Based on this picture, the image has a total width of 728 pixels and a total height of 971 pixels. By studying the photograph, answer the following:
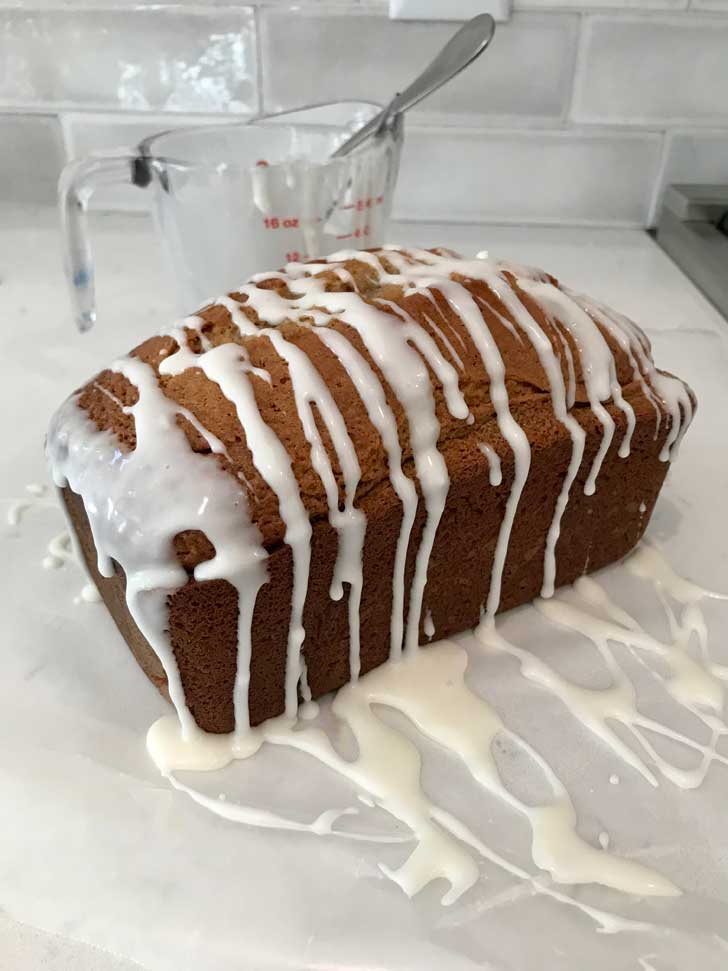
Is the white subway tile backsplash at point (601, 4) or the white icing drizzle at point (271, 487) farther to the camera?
the white subway tile backsplash at point (601, 4)

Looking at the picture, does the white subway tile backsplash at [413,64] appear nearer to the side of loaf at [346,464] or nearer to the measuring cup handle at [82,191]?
the measuring cup handle at [82,191]

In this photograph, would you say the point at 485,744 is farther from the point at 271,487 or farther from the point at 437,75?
the point at 437,75

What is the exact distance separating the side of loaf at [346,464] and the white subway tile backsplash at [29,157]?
97 centimetres

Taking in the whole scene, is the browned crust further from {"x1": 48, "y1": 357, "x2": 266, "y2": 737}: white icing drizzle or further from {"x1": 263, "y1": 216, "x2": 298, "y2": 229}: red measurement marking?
{"x1": 263, "y1": 216, "x2": 298, "y2": 229}: red measurement marking

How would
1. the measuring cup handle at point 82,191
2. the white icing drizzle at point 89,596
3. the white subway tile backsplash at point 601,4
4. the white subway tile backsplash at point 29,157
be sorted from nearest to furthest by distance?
1. the white icing drizzle at point 89,596
2. the measuring cup handle at point 82,191
3. the white subway tile backsplash at point 601,4
4. the white subway tile backsplash at point 29,157

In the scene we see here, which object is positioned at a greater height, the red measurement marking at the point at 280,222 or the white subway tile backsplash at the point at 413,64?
the white subway tile backsplash at the point at 413,64

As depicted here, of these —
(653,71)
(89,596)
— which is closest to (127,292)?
(89,596)

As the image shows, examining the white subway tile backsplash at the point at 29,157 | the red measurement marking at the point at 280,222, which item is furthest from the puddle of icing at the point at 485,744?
the white subway tile backsplash at the point at 29,157

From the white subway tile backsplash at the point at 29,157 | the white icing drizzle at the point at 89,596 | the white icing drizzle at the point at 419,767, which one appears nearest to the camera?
the white icing drizzle at the point at 419,767

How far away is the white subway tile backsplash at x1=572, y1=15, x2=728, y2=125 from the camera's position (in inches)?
53.3

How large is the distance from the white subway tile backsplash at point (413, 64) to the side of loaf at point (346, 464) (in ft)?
2.54

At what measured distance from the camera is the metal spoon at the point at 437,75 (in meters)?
1.05

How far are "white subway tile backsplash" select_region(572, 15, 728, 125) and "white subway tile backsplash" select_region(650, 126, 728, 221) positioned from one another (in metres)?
0.03

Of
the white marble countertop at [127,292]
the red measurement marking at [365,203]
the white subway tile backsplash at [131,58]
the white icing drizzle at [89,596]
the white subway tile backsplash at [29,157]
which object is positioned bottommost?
the white icing drizzle at [89,596]
